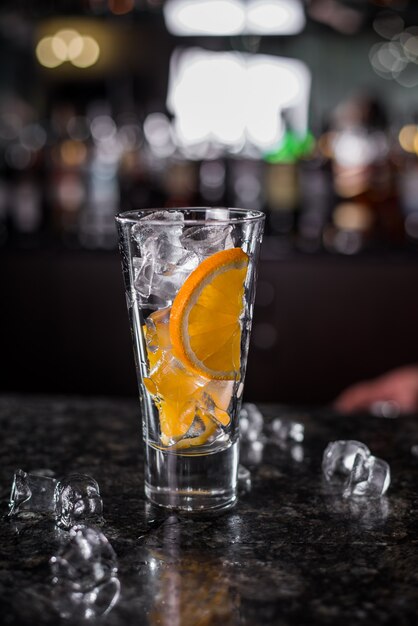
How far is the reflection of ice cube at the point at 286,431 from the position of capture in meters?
0.86

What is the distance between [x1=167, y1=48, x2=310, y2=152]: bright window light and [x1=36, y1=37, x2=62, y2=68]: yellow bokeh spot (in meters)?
0.42

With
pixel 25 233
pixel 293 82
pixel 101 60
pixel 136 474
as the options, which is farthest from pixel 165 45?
pixel 136 474

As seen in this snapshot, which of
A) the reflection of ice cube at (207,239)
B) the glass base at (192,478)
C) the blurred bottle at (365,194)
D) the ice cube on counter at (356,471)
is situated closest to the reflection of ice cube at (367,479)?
the ice cube on counter at (356,471)

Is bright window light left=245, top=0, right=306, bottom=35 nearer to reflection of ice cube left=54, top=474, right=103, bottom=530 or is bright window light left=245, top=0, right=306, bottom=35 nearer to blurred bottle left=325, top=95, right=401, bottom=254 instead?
blurred bottle left=325, top=95, right=401, bottom=254

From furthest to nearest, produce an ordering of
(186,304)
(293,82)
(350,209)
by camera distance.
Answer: (293,82), (350,209), (186,304)

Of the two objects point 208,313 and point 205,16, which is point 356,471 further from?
point 205,16

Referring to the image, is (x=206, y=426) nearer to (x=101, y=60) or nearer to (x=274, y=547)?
(x=274, y=547)

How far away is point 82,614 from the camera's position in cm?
51

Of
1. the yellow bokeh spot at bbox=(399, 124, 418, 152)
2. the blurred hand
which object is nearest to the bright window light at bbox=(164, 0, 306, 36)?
the yellow bokeh spot at bbox=(399, 124, 418, 152)

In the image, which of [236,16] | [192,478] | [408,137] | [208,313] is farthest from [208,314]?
[236,16]

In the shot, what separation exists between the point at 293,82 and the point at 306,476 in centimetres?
260

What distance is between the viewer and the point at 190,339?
0.64 metres

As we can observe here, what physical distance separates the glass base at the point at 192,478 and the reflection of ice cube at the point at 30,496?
0.25 ft

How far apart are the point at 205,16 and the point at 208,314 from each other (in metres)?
2.54
